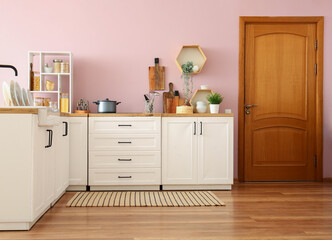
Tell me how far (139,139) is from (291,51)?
2.21 meters

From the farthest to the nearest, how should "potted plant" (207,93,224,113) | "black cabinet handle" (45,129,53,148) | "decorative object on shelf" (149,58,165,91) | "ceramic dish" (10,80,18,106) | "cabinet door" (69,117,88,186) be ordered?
"decorative object on shelf" (149,58,165,91) → "potted plant" (207,93,224,113) → "cabinet door" (69,117,88,186) → "ceramic dish" (10,80,18,106) → "black cabinet handle" (45,129,53,148)

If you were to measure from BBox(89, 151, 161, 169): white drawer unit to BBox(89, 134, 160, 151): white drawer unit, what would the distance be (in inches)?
1.9

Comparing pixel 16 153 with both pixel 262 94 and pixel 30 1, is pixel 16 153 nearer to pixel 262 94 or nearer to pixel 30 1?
pixel 30 1

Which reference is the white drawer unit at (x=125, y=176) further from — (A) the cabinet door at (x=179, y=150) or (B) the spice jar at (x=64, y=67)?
(B) the spice jar at (x=64, y=67)

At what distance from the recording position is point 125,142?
13.8 feet

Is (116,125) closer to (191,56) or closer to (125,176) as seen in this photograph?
(125,176)

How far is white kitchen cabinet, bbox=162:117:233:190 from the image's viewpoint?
4227 mm

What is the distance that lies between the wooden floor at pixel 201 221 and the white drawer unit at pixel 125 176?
46 cm

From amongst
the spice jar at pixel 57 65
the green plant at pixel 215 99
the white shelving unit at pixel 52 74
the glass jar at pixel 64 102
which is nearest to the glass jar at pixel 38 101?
the white shelving unit at pixel 52 74

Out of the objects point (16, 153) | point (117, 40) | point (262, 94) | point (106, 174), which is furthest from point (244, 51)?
point (16, 153)

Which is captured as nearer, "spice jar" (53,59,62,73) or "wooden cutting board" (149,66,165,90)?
"spice jar" (53,59,62,73)

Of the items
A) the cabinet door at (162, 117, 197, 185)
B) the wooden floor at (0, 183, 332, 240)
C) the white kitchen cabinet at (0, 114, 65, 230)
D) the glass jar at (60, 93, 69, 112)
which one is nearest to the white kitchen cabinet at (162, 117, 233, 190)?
the cabinet door at (162, 117, 197, 185)

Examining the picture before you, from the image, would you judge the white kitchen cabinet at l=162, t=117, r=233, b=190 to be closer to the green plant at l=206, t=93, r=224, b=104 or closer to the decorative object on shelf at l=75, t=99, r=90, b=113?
the green plant at l=206, t=93, r=224, b=104

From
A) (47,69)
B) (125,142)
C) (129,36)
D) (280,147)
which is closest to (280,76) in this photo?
(280,147)
